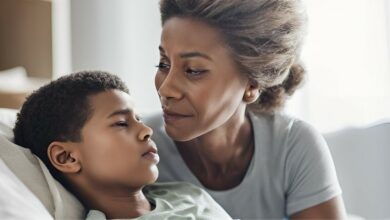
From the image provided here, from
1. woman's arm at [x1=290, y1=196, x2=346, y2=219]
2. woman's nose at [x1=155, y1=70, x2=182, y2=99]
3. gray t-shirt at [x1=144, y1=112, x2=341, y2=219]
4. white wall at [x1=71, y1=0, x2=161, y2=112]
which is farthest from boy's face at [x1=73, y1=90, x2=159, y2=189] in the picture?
white wall at [x1=71, y1=0, x2=161, y2=112]

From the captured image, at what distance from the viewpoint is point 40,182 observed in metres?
1.05

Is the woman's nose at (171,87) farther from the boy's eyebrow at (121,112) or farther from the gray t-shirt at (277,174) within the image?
the gray t-shirt at (277,174)

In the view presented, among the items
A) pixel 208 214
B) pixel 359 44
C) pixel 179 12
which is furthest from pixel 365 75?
pixel 208 214

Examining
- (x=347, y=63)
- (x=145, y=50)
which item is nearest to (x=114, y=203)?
(x=347, y=63)

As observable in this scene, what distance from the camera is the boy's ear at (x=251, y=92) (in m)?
1.36

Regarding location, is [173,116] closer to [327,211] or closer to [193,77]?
[193,77]

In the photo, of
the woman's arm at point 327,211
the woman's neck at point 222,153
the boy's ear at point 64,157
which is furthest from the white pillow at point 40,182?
the woman's arm at point 327,211

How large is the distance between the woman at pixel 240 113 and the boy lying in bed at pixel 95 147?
0.13 metres

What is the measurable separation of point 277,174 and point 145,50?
1192mm

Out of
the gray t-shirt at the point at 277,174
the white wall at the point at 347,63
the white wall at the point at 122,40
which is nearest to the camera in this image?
the gray t-shirt at the point at 277,174

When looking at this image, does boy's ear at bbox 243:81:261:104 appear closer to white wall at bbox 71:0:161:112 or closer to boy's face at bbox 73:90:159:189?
boy's face at bbox 73:90:159:189

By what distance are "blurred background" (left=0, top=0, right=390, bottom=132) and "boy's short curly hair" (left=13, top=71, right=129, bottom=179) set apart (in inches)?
32.0

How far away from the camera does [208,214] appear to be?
112 cm

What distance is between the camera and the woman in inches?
48.8
